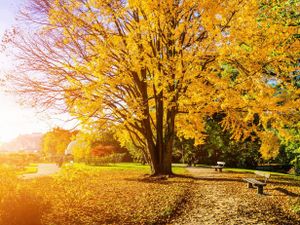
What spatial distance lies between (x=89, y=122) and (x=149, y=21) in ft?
18.8

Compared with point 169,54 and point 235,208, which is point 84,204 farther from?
point 169,54

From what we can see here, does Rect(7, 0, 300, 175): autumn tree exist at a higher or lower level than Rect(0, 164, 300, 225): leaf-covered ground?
higher

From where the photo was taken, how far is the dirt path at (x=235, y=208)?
310 inches

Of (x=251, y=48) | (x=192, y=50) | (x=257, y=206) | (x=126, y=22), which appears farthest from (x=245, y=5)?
(x=257, y=206)

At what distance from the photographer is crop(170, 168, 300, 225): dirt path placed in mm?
7885

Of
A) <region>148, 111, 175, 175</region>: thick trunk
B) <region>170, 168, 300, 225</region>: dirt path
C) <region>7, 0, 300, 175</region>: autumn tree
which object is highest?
<region>7, 0, 300, 175</region>: autumn tree

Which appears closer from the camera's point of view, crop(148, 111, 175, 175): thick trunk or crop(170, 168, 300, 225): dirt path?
crop(170, 168, 300, 225): dirt path

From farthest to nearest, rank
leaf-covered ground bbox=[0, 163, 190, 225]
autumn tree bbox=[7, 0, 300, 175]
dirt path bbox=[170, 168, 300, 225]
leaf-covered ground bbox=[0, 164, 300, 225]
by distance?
autumn tree bbox=[7, 0, 300, 175]
dirt path bbox=[170, 168, 300, 225]
leaf-covered ground bbox=[0, 164, 300, 225]
leaf-covered ground bbox=[0, 163, 190, 225]

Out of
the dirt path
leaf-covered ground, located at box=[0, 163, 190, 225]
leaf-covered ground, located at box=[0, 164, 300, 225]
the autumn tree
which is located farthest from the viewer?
the autumn tree

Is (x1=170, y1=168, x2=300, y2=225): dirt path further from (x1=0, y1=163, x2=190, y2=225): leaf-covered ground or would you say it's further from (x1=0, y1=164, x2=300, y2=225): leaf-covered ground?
(x1=0, y1=163, x2=190, y2=225): leaf-covered ground

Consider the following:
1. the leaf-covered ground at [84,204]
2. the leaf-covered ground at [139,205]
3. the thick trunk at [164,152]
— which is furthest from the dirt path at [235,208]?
the thick trunk at [164,152]

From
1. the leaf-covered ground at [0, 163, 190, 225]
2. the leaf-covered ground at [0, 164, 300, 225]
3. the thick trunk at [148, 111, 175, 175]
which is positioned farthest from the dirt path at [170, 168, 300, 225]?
the thick trunk at [148, 111, 175, 175]

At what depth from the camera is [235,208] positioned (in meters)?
9.03

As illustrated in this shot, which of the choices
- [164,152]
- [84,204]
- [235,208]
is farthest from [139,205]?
[164,152]
